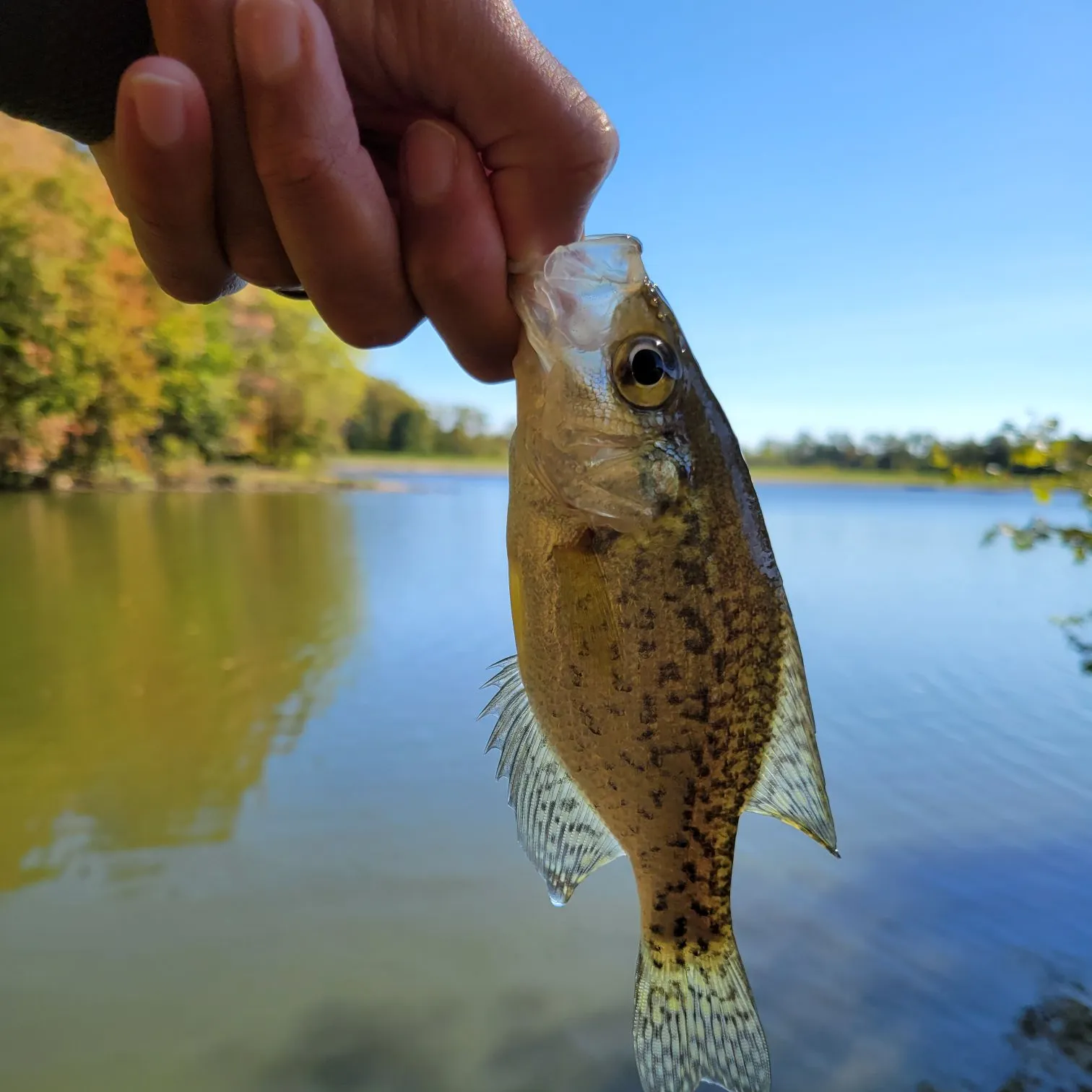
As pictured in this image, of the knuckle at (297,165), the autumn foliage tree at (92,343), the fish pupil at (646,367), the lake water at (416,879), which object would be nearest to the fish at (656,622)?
the fish pupil at (646,367)

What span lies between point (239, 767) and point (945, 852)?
16.1ft

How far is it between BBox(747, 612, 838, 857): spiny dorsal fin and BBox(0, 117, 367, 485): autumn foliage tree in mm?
27653

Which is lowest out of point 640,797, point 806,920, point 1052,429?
point 806,920

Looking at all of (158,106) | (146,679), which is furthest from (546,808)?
(146,679)

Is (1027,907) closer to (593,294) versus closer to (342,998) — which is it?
(342,998)

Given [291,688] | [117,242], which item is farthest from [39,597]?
[117,242]

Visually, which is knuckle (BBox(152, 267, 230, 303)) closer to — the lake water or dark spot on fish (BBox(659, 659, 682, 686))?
dark spot on fish (BBox(659, 659, 682, 686))

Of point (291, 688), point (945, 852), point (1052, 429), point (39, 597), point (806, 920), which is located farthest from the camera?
point (39, 597)

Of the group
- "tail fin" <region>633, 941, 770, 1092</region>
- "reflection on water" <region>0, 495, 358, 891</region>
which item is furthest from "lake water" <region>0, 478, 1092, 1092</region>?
"tail fin" <region>633, 941, 770, 1092</region>

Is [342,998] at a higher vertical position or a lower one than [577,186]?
lower

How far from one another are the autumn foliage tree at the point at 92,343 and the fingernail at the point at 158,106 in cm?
2704

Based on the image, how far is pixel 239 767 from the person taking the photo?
20.0 ft

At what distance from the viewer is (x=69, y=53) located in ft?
5.16

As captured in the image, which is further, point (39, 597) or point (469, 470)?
point (469, 470)
